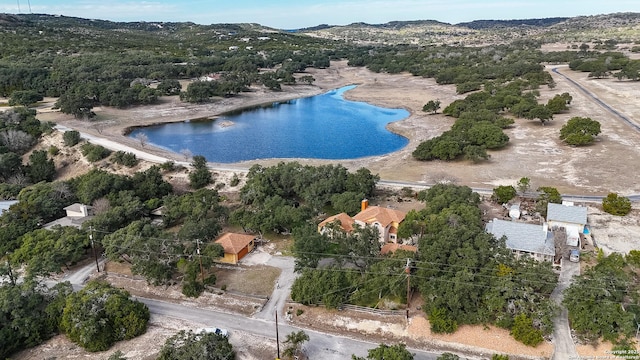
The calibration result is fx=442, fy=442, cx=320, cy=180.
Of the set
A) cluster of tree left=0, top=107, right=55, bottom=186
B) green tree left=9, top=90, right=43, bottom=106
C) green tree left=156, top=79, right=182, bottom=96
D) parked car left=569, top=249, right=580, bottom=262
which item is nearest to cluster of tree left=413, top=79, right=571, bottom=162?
parked car left=569, top=249, right=580, bottom=262

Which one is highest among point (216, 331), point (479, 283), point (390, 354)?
point (479, 283)

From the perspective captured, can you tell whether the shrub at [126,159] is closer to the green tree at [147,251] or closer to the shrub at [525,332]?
the green tree at [147,251]

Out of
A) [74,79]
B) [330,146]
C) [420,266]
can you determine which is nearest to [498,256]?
[420,266]

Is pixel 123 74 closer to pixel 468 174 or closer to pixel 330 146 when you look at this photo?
pixel 330 146

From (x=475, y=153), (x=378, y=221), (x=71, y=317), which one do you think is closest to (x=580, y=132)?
(x=475, y=153)

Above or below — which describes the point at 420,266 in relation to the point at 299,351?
above

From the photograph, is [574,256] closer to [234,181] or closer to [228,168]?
[234,181]
